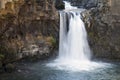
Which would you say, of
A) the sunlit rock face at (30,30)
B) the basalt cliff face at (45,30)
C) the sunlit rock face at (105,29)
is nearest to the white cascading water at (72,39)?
the basalt cliff face at (45,30)

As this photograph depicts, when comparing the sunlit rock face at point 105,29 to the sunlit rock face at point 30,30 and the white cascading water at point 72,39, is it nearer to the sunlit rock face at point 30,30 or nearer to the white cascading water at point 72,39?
the white cascading water at point 72,39

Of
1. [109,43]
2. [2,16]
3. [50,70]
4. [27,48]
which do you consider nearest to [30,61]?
[27,48]

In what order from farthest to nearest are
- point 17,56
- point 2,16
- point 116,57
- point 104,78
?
point 116,57, point 17,56, point 2,16, point 104,78

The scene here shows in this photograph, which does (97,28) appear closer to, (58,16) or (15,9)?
(58,16)

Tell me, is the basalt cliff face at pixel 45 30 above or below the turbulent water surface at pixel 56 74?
above

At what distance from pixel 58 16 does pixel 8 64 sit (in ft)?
30.8

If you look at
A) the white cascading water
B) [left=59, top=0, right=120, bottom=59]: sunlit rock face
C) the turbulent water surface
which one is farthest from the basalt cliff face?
the turbulent water surface

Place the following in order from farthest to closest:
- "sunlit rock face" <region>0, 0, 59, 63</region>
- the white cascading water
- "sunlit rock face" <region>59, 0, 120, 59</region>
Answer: the white cascading water → "sunlit rock face" <region>59, 0, 120, 59</region> → "sunlit rock face" <region>0, 0, 59, 63</region>

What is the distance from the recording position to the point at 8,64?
32375mm

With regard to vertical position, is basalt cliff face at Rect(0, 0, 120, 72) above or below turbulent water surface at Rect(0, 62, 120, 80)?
above

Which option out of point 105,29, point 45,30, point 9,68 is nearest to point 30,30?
point 45,30

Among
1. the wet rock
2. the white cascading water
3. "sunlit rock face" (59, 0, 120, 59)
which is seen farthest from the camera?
the white cascading water

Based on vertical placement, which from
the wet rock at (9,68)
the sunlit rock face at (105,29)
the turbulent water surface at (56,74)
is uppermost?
the sunlit rock face at (105,29)

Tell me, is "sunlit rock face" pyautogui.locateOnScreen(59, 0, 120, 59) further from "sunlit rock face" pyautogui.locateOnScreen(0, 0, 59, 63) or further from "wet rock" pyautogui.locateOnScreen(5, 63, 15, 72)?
"wet rock" pyautogui.locateOnScreen(5, 63, 15, 72)
